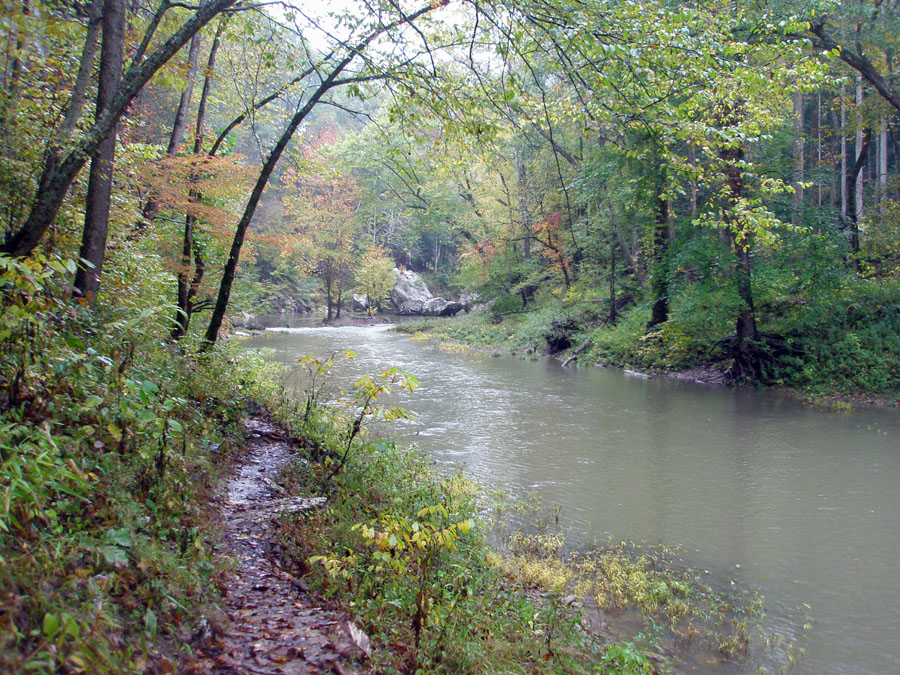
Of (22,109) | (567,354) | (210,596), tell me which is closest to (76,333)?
(22,109)

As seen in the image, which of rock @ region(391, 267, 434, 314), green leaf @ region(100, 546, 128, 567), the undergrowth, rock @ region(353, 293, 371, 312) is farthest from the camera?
rock @ region(391, 267, 434, 314)

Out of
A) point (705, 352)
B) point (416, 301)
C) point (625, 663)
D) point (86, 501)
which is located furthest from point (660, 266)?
point (416, 301)

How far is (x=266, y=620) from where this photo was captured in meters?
3.00

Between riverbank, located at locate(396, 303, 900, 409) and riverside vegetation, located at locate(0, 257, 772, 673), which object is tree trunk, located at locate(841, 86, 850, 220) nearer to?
riverbank, located at locate(396, 303, 900, 409)

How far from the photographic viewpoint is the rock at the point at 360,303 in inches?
1758

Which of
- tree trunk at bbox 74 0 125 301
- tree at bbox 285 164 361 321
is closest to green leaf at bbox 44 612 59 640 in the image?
tree trunk at bbox 74 0 125 301

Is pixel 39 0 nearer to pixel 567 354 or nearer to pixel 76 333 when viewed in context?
pixel 76 333

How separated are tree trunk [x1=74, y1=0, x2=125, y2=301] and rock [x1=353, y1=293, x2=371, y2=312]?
39.5m

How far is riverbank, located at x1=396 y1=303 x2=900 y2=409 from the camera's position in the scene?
42.2 feet

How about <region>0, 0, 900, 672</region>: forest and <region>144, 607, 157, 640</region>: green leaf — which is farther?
<region>0, 0, 900, 672</region>: forest

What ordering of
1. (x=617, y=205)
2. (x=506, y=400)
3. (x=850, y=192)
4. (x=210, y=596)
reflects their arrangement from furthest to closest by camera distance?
1. (x=617, y=205)
2. (x=850, y=192)
3. (x=506, y=400)
4. (x=210, y=596)

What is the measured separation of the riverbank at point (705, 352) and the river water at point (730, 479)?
1.09m

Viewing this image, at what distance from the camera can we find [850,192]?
1681 cm

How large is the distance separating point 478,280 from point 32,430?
3161 cm
